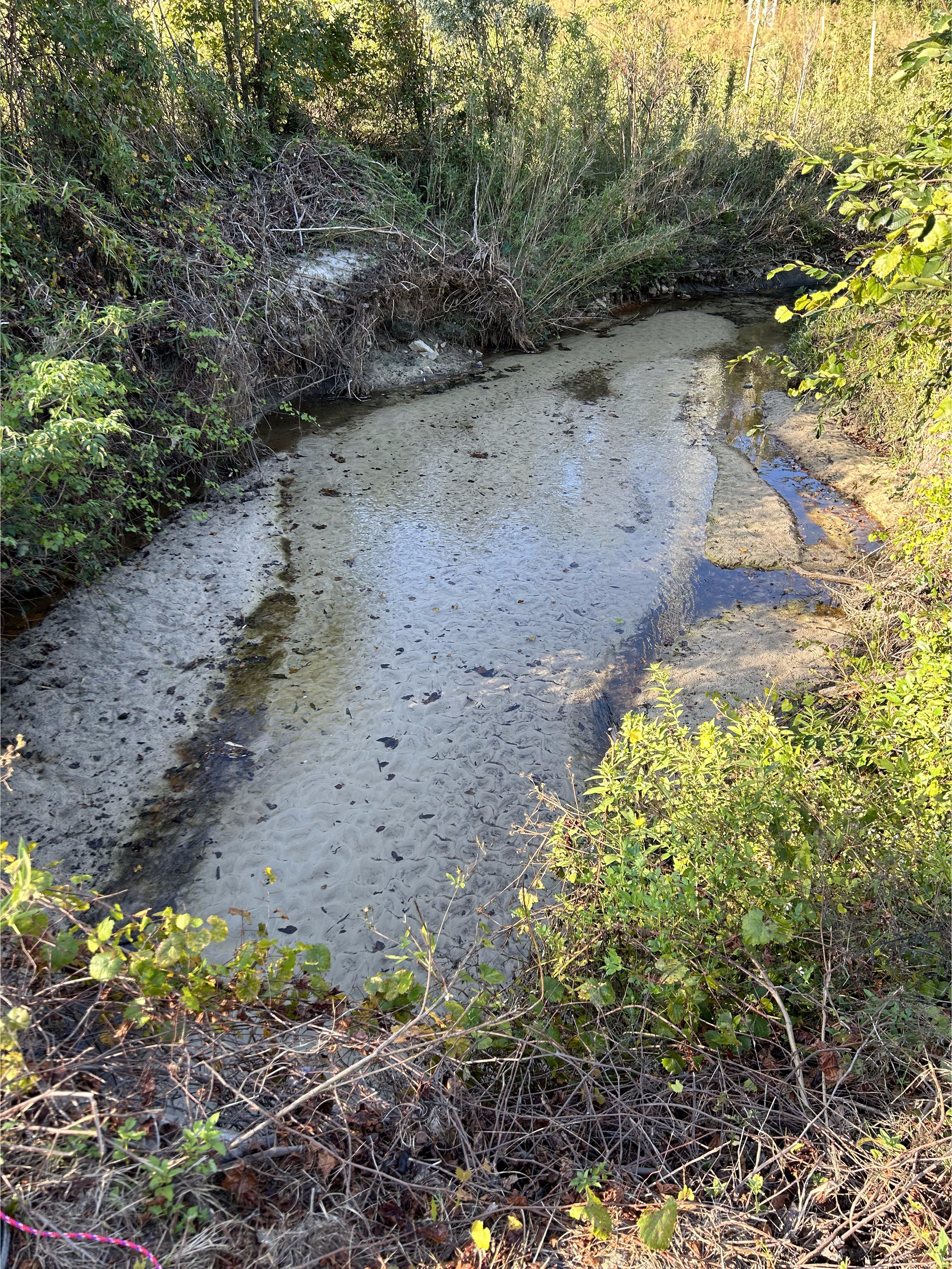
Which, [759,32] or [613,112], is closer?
[613,112]

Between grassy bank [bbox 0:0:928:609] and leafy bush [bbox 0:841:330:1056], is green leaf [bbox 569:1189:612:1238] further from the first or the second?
grassy bank [bbox 0:0:928:609]

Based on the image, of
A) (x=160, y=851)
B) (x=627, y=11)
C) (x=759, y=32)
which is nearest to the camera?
(x=160, y=851)

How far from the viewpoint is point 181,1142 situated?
1519 millimetres

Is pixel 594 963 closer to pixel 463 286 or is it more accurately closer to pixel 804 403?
pixel 804 403

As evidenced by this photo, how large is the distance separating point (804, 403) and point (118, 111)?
23.1 feet

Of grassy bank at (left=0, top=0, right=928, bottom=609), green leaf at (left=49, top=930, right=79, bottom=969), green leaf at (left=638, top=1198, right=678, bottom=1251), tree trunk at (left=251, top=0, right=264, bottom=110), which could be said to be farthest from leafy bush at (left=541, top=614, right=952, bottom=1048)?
tree trunk at (left=251, top=0, right=264, bottom=110)

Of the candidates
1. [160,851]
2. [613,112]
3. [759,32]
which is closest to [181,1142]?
[160,851]

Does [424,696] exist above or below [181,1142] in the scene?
below

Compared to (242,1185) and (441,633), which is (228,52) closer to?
(441,633)

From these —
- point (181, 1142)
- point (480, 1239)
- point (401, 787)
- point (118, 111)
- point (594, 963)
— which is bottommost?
point (401, 787)

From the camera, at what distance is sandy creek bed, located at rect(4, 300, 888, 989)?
3613mm

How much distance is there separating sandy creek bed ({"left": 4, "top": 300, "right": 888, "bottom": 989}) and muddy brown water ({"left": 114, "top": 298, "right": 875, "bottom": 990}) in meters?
0.02

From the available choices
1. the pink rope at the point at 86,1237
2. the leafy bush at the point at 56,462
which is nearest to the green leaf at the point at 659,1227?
the pink rope at the point at 86,1237

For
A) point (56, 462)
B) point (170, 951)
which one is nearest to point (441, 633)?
point (56, 462)
